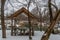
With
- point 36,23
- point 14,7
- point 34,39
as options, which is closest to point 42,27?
point 36,23

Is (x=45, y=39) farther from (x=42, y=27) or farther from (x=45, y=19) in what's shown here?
(x=45, y=19)

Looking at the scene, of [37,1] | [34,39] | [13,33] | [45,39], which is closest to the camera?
→ [45,39]

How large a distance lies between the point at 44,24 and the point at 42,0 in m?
3.17

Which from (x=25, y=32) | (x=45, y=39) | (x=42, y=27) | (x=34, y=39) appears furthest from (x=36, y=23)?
(x=45, y=39)

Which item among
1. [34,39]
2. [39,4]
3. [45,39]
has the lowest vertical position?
[34,39]

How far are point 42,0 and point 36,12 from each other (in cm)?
255

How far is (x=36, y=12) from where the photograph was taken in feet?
96.8

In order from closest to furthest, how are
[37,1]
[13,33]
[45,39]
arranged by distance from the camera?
[45,39], [13,33], [37,1]

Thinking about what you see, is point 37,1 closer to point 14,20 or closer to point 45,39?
point 14,20

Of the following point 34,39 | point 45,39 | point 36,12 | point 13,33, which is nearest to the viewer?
point 45,39

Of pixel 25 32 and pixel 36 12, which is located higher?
pixel 36 12

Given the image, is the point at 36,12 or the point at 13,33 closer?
the point at 13,33

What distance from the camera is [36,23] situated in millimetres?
27609

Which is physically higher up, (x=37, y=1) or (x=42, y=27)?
(x=37, y=1)
